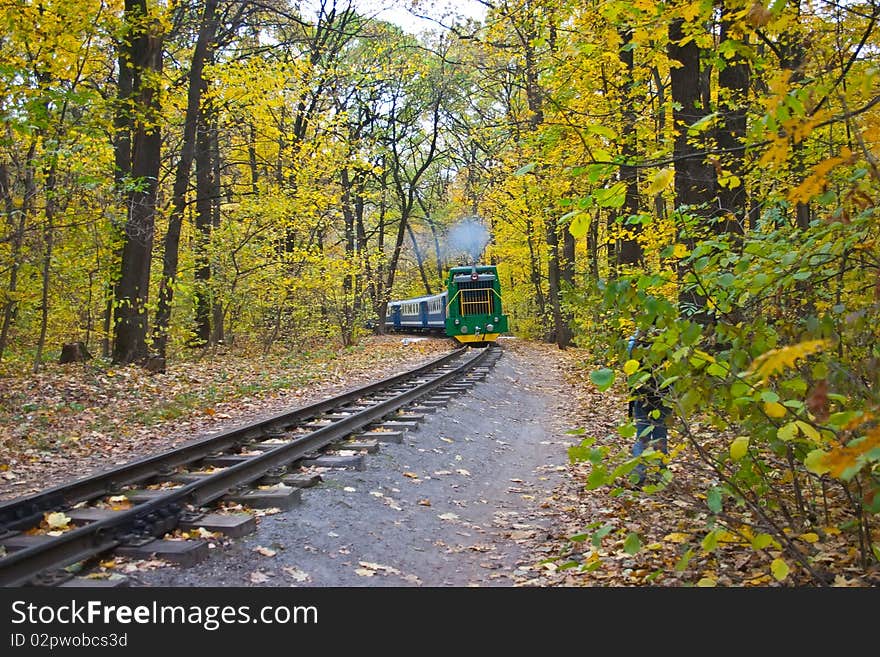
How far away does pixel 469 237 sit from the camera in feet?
165

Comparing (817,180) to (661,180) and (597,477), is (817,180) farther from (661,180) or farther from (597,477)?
(597,477)

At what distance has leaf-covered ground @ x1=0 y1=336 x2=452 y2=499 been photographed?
8375 millimetres

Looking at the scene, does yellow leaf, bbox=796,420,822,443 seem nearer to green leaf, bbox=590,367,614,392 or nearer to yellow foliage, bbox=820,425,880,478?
yellow foliage, bbox=820,425,880,478

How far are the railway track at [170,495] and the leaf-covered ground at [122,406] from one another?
1.06m

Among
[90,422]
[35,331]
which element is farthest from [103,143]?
[35,331]

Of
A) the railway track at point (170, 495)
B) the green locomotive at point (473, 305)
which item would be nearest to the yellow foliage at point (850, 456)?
the railway track at point (170, 495)

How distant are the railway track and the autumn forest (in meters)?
3.19

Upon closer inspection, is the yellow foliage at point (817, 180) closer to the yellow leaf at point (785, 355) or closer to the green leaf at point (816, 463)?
the yellow leaf at point (785, 355)

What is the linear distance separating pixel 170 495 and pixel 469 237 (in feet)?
149

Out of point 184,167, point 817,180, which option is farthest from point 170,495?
point 184,167

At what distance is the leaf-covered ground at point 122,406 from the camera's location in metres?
8.38

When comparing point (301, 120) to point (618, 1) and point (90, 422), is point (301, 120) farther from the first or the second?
point (618, 1)

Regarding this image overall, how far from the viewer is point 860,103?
390 cm

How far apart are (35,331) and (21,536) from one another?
56.2 ft
